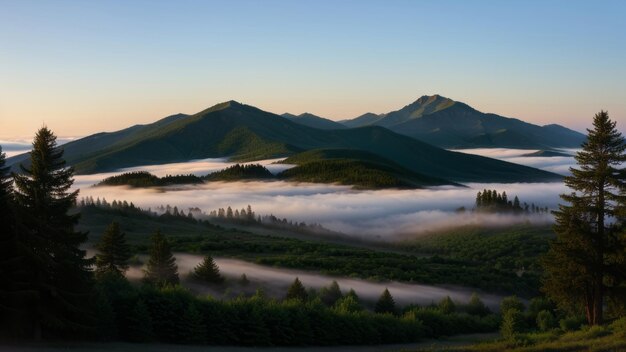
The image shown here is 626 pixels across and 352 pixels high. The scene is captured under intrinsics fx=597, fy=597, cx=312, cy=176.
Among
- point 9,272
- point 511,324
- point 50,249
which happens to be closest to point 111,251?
point 50,249

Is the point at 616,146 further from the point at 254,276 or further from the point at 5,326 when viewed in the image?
the point at 254,276

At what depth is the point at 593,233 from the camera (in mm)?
44062

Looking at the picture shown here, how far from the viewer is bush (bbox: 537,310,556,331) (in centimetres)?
5497

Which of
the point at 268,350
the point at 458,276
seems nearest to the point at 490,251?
the point at 458,276

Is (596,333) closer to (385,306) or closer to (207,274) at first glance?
(385,306)

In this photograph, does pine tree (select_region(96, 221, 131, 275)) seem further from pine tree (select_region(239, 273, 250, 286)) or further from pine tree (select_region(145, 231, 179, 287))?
pine tree (select_region(239, 273, 250, 286))

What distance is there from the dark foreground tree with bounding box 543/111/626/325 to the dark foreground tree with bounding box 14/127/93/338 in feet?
109

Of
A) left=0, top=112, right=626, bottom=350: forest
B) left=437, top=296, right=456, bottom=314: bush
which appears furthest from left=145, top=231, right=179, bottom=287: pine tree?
left=437, top=296, right=456, bottom=314: bush

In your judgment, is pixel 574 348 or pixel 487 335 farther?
pixel 487 335

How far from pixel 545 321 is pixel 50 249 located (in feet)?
143

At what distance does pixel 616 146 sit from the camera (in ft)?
148

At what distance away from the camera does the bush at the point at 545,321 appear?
180 feet

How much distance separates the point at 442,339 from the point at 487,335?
5614 millimetres

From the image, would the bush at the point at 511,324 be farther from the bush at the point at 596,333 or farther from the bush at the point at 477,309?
the bush at the point at 596,333
